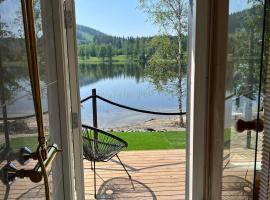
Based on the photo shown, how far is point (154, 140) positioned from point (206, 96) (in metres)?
2.48

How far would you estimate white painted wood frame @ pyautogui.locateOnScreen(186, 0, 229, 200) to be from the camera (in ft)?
4.59

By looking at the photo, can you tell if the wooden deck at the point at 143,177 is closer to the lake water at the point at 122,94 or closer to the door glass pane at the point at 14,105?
the lake water at the point at 122,94

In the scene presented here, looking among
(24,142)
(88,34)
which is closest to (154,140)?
(88,34)

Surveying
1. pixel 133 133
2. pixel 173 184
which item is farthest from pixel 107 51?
pixel 173 184

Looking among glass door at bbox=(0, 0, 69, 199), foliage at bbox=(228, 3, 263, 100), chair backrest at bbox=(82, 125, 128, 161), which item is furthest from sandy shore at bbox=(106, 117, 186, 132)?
glass door at bbox=(0, 0, 69, 199)

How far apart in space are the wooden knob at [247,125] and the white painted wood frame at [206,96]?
0.82 feet

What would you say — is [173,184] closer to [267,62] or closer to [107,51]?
[107,51]

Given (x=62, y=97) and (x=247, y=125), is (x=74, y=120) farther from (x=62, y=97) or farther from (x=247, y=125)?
(x=247, y=125)

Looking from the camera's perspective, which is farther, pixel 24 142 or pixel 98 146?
pixel 98 146

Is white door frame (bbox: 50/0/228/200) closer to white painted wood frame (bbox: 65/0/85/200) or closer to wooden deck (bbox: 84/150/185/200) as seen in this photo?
white painted wood frame (bbox: 65/0/85/200)

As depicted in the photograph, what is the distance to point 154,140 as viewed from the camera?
394 centimetres

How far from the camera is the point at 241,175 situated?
113 cm

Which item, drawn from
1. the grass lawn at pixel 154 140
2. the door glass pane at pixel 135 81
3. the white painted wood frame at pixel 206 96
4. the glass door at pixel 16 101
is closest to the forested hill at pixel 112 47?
the door glass pane at pixel 135 81

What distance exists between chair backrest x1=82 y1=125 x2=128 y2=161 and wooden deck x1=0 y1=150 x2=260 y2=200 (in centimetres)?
28
